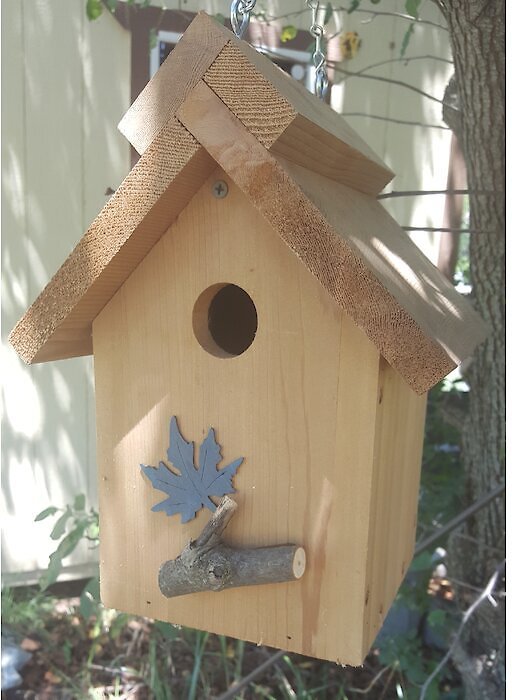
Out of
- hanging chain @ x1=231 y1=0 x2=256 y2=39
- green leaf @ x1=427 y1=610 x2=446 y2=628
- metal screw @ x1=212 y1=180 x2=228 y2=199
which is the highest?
hanging chain @ x1=231 y1=0 x2=256 y2=39

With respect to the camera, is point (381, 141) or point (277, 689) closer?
→ point (277, 689)

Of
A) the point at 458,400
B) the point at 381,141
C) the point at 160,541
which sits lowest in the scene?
the point at 160,541

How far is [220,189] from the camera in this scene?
3.14ft

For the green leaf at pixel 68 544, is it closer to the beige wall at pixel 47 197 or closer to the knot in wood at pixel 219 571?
the knot in wood at pixel 219 571

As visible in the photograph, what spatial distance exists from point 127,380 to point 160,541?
11.0 inches

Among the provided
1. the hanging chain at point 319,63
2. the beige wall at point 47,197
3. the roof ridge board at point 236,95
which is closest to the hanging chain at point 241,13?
the roof ridge board at point 236,95

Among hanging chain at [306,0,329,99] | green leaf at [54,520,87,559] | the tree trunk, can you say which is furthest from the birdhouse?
the tree trunk

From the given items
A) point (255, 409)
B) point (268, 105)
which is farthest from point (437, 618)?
point (268, 105)

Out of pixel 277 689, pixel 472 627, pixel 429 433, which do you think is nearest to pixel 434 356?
pixel 472 627

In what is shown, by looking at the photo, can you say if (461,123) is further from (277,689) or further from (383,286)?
(277,689)

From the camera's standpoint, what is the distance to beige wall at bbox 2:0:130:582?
2234 millimetres

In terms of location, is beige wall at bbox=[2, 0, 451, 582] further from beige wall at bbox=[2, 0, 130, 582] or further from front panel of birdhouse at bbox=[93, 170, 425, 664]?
front panel of birdhouse at bbox=[93, 170, 425, 664]

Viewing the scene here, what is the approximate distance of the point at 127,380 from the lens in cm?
108

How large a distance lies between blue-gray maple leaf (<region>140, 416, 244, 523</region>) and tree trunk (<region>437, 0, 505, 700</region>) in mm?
1018
